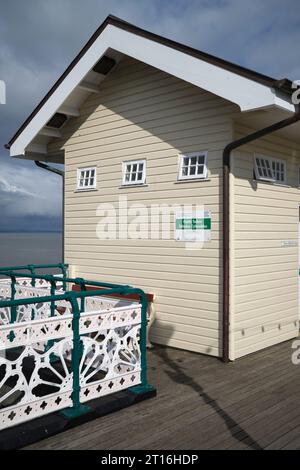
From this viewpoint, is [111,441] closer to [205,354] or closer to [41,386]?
[41,386]

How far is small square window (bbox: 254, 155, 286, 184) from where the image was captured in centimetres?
681

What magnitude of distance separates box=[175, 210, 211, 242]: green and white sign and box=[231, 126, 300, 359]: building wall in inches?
18.6

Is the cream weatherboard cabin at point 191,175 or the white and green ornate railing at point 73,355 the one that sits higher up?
the cream weatherboard cabin at point 191,175

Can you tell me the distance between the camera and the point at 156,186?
7.31 meters

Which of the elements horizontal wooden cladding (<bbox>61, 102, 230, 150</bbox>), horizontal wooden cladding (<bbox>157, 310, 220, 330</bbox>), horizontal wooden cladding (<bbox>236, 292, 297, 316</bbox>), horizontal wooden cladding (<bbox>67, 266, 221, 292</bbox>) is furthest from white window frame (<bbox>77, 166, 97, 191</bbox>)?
horizontal wooden cladding (<bbox>236, 292, 297, 316</bbox>)

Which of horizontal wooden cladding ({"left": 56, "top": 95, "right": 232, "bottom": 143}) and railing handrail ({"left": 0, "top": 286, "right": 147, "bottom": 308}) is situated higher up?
horizontal wooden cladding ({"left": 56, "top": 95, "right": 232, "bottom": 143})

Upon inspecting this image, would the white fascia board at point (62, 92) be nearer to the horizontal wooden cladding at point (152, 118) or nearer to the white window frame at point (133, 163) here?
the horizontal wooden cladding at point (152, 118)

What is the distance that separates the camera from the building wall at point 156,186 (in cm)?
652

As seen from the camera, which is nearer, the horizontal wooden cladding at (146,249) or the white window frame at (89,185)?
the horizontal wooden cladding at (146,249)

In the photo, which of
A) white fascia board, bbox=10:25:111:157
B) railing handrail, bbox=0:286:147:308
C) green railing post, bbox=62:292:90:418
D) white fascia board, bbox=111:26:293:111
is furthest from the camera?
white fascia board, bbox=10:25:111:157

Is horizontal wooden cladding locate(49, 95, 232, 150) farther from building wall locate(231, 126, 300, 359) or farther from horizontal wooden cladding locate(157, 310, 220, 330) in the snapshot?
horizontal wooden cladding locate(157, 310, 220, 330)

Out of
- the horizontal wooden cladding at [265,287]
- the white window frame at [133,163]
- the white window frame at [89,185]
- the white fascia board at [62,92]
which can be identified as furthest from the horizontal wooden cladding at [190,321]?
the white fascia board at [62,92]

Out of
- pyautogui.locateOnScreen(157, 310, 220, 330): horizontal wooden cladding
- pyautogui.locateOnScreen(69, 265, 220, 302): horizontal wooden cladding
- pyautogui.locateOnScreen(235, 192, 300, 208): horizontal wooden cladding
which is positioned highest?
pyautogui.locateOnScreen(235, 192, 300, 208): horizontal wooden cladding

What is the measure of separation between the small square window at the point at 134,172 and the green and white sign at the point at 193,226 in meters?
1.09
